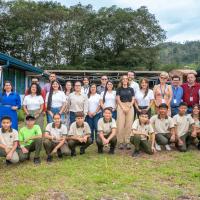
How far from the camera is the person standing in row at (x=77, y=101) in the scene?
834 centimetres

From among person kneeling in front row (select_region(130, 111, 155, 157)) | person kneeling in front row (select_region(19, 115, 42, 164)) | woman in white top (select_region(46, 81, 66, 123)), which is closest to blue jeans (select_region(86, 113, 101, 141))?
woman in white top (select_region(46, 81, 66, 123))

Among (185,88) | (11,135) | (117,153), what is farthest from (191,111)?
(11,135)

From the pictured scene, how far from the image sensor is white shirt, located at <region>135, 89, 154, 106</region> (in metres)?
8.42

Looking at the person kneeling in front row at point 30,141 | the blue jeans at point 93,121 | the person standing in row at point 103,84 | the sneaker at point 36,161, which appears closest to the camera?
the sneaker at point 36,161

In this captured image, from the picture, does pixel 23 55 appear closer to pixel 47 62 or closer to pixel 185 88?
pixel 47 62

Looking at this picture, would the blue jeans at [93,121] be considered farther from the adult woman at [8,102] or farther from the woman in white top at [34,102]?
the adult woman at [8,102]

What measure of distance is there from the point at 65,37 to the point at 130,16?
9.54 meters

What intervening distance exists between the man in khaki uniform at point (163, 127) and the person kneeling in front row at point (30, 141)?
2599 millimetres

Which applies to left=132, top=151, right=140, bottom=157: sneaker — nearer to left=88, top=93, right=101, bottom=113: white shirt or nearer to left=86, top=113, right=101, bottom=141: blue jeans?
left=86, top=113, right=101, bottom=141: blue jeans

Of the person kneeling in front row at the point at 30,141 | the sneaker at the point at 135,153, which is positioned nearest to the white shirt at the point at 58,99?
the person kneeling in front row at the point at 30,141

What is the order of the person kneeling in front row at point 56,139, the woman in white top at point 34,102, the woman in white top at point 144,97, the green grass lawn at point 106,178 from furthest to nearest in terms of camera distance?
the woman in white top at point 144,97 < the woman in white top at point 34,102 < the person kneeling in front row at point 56,139 < the green grass lawn at point 106,178

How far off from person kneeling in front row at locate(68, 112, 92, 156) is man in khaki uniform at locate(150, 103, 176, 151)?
1543 millimetres

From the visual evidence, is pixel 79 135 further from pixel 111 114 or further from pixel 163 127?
pixel 163 127

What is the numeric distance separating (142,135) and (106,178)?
208 centimetres
